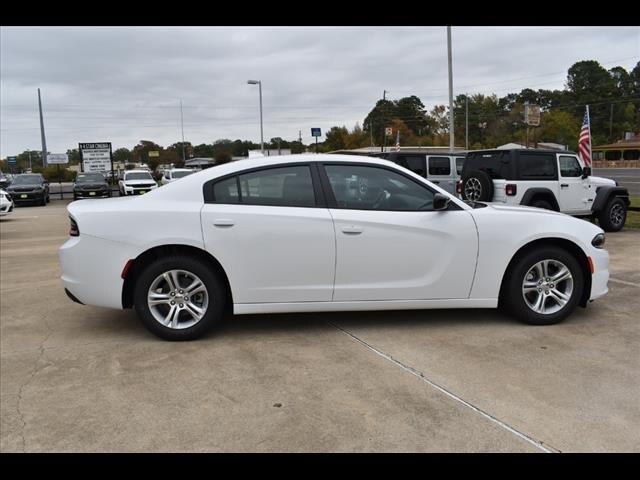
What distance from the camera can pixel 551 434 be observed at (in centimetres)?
293

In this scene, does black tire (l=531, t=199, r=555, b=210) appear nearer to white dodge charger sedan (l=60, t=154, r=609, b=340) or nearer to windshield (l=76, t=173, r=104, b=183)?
white dodge charger sedan (l=60, t=154, r=609, b=340)

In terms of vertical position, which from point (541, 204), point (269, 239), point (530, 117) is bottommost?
point (541, 204)

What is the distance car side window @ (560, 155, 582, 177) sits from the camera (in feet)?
35.0

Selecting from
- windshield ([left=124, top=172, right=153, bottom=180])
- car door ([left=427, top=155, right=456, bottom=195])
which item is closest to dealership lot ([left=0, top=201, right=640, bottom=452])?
car door ([left=427, top=155, right=456, bottom=195])

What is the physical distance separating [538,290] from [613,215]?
24.7ft

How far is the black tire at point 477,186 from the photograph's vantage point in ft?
33.8

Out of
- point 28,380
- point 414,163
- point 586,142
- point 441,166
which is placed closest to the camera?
point 28,380

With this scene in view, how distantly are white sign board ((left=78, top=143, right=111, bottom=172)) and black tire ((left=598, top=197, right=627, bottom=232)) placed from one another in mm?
33558

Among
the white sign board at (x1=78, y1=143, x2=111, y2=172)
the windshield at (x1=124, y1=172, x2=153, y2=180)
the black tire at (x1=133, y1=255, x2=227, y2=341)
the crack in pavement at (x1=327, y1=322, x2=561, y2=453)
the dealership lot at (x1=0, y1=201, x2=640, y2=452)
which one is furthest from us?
the white sign board at (x1=78, y1=143, x2=111, y2=172)

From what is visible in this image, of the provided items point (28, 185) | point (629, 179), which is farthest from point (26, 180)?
point (629, 179)

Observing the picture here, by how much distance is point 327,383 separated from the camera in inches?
143

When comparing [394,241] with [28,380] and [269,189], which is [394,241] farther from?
[28,380]

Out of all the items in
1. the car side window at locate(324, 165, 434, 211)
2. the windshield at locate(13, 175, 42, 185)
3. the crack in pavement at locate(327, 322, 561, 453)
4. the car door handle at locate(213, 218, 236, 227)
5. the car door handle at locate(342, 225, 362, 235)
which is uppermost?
the windshield at locate(13, 175, 42, 185)

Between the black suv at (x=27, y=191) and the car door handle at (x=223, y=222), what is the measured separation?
23741 millimetres
